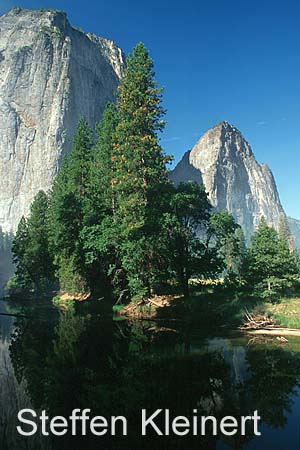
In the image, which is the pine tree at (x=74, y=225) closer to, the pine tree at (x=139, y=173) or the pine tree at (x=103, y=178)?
the pine tree at (x=103, y=178)

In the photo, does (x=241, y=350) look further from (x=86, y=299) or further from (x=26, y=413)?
(x=86, y=299)

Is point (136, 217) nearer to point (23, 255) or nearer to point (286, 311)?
point (286, 311)

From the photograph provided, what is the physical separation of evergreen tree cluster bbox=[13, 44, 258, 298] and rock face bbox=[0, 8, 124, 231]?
125 meters

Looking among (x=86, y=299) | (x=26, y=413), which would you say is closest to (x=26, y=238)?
(x=86, y=299)

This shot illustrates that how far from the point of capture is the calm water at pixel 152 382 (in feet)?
27.9

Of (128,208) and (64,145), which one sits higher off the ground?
(64,145)

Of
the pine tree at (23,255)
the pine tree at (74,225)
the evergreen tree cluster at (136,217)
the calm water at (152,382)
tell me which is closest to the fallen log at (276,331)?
the calm water at (152,382)

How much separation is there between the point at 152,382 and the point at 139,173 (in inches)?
700

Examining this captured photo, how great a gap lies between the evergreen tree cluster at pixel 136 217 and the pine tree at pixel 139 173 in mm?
71

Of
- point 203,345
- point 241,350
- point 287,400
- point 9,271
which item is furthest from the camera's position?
point 9,271

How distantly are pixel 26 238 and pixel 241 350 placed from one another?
1752 inches

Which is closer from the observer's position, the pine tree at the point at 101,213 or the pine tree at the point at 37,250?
the pine tree at the point at 101,213

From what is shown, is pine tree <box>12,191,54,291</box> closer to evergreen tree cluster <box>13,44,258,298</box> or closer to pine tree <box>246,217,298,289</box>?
evergreen tree cluster <box>13,44,258,298</box>

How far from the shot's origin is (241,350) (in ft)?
54.9
